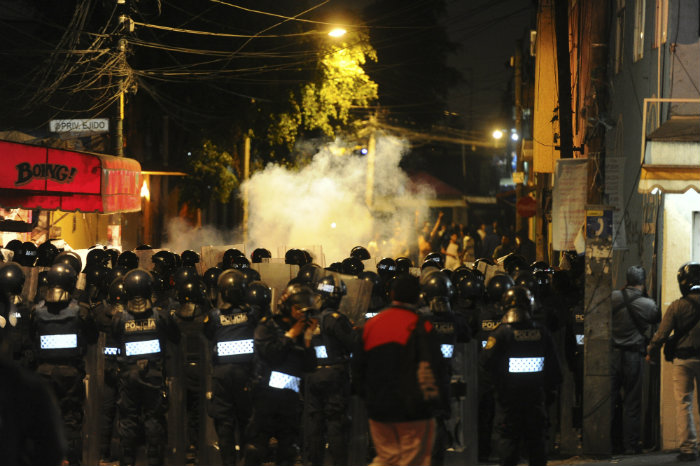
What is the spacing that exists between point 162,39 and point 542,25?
38.1ft

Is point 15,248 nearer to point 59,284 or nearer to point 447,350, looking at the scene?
point 59,284

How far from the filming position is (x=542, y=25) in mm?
27203

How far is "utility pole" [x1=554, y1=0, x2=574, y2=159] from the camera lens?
14055 millimetres

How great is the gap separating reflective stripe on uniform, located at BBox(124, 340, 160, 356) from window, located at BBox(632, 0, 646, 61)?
8.92 metres

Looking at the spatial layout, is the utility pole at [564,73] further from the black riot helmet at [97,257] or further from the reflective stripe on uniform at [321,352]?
the black riot helmet at [97,257]

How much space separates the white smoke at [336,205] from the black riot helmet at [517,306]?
22.0 meters

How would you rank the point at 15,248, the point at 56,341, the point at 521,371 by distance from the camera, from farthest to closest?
the point at 15,248 → the point at 56,341 → the point at 521,371

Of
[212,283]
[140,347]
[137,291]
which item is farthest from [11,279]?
[212,283]

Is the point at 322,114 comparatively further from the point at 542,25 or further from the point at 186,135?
the point at 542,25

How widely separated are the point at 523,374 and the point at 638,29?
8.28 m

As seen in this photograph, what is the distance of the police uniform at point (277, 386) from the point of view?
7844 millimetres

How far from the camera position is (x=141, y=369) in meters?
9.12

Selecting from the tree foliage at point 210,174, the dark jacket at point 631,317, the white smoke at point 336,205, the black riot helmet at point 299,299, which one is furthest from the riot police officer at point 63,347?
the tree foliage at point 210,174

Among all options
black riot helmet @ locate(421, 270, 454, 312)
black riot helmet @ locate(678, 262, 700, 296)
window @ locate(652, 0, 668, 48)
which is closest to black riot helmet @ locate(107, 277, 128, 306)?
black riot helmet @ locate(421, 270, 454, 312)
